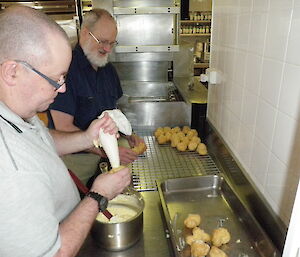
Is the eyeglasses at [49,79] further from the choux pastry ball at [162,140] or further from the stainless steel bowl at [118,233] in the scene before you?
the choux pastry ball at [162,140]

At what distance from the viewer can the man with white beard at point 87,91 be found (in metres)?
1.49

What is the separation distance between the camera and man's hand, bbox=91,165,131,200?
34.7 inches

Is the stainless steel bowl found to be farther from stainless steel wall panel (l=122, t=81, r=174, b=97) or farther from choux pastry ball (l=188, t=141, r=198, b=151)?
stainless steel wall panel (l=122, t=81, r=174, b=97)

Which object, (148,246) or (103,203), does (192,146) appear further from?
(103,203)

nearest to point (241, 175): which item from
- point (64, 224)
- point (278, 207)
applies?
point (278, 207)

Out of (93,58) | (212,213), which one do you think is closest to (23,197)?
(212,213)

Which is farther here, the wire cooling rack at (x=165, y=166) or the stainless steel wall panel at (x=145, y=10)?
the stainless steel wall panel at (x=145, y=10)

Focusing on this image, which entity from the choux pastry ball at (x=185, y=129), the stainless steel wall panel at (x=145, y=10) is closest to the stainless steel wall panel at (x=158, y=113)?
the choux pastry ball at (x=185, y=129)

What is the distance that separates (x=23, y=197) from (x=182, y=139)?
127 centimetres

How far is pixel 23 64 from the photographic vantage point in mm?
655

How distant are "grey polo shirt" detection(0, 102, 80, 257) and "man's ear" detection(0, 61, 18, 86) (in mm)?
67

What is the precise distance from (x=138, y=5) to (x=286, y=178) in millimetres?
1678

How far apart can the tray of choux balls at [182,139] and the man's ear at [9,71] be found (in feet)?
3.95

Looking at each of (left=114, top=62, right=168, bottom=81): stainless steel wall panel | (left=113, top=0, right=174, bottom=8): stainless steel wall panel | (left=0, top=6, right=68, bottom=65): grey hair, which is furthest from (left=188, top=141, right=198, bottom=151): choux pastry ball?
(left=114, top=62, right=168, bottom=81): stainless steel wall panel
